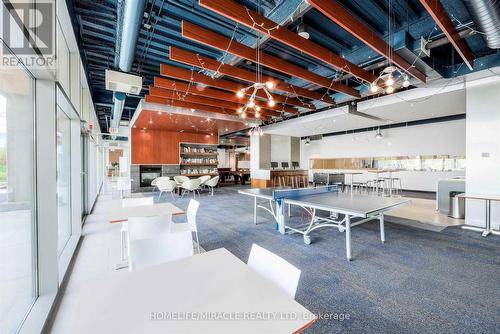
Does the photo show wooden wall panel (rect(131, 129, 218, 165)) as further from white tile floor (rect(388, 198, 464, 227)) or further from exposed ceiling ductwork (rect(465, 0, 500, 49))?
exposed ceiling ductwork (rect(465, 0, 500, 49))

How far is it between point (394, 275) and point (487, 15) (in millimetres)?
3149

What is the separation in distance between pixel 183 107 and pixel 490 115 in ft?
25.5

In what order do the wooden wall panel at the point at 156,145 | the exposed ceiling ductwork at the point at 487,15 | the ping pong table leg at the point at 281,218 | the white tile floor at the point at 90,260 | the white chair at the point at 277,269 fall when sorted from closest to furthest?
the white chair at the point at 277,269 < the white tile floor at the point at 90,260 < the exposed ceiling ductwork at the point at 487,15 < the ping pong table leg at the point at 281,218 < the wooden wall panel at the point at 156,145

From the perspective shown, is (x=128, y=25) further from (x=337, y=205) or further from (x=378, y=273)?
(x=378, y=273)

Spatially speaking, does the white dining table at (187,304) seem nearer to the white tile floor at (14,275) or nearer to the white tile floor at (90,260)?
the white tile floor at (90,260)

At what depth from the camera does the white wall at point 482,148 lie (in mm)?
4734

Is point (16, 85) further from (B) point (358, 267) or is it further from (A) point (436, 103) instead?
(A) point (436, 103)

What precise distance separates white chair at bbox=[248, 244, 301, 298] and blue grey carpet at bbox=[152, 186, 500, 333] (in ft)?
2.72

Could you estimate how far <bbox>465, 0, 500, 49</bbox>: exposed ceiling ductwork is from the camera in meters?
2.35

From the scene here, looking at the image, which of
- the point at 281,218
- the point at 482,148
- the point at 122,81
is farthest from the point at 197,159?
the point at 482,148

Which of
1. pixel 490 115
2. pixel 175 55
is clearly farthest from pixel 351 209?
pixel 490 115

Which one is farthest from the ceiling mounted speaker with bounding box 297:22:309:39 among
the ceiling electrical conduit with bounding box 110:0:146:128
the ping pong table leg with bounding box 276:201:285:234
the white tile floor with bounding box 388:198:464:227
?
the white tile floor with bounding box 388:198:464:227

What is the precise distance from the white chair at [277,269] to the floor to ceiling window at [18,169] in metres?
2.10

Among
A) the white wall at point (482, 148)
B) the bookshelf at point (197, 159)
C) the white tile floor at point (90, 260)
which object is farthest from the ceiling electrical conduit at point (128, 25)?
the bookshelf at point (197, 159)
